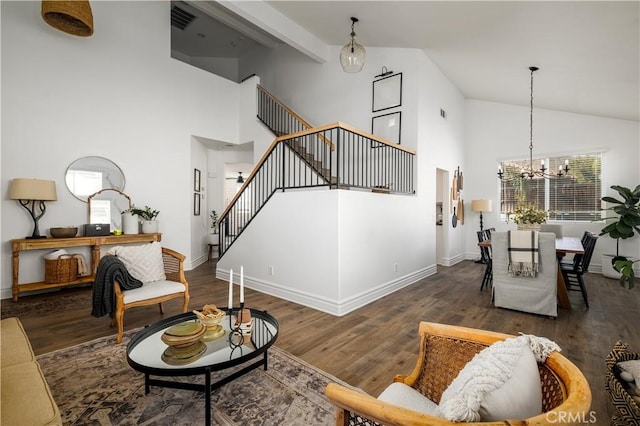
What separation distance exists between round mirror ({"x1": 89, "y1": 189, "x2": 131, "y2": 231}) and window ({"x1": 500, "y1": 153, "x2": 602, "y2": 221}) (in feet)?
26.8

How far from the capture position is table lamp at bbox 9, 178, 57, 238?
4066 millimetres

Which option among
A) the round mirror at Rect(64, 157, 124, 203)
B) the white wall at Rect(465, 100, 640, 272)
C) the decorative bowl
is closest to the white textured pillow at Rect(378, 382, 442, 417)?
the decorative bowl

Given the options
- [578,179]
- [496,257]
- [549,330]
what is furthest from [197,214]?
[578,179]

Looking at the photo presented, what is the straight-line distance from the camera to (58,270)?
432cm

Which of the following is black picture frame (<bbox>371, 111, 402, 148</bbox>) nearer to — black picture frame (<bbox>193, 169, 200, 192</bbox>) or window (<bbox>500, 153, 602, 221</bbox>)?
window (<bbox>500, 153, 602, 221</bbox>)

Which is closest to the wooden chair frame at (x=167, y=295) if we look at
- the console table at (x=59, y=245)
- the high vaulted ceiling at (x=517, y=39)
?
the console table at (x=59, y=245)

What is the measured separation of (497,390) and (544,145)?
738 cm

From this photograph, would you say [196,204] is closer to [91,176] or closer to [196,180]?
[196,180]

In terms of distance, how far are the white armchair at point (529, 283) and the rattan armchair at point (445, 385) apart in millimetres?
2764

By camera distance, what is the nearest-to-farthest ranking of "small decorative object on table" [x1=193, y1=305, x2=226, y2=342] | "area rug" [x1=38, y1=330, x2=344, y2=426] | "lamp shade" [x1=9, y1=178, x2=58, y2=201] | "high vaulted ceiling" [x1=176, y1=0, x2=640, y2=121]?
"area rug" [x1=38, y1=330, x2=344, y2=426] → "small decorative object on table" [x1=193, y1=305, x2=226, y2=342] → "high vaulted ceiling" [x1=176, y1=0, x2=640, y2=121] → "lamp shade" [x1=9, y1=178, x2=58, y2=201]

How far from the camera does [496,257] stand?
12.3 feet

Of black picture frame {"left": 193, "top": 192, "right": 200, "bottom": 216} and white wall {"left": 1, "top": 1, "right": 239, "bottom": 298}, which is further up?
white wall {"left": 1, "top": 1, "right": 239, "bottom": 298}

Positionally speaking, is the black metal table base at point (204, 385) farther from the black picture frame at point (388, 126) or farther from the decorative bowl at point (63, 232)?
the black picture frame at point (388, 126)

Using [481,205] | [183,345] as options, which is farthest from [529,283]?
[183,345]
